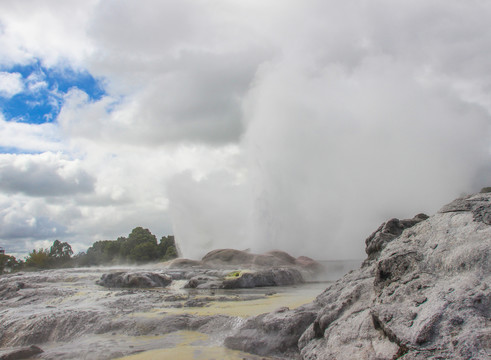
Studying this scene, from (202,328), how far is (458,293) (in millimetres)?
7049

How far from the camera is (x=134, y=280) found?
2316 centimetres

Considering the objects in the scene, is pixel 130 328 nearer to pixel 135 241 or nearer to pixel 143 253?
pixel 143 253

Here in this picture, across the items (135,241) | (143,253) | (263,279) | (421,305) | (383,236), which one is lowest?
(263,279)

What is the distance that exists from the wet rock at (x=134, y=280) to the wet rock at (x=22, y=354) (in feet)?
47.8

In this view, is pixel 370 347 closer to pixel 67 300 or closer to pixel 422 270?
pixel 422 270

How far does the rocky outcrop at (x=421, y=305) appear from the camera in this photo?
386cm

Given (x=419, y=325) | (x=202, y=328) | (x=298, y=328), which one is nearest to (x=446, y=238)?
(x=419, y=325)

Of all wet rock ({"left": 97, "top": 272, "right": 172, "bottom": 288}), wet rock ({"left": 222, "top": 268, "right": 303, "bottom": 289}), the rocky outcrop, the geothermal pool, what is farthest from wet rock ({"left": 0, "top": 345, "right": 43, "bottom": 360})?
wet rock ({"left": 97, "top": 272, "right": 172, "bottom": 288})

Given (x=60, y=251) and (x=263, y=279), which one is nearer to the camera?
(x=263, y=279)

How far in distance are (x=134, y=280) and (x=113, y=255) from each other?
244 feet

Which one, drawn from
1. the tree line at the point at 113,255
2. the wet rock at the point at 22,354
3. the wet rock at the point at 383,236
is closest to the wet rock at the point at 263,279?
the wet rock at the point at 22,354

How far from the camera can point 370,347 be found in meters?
4.65

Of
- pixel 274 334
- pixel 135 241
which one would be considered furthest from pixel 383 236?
pixel 135 241

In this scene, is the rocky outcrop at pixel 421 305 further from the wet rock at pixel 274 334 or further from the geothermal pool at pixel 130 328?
the geothermal pool at pixel 130 328
